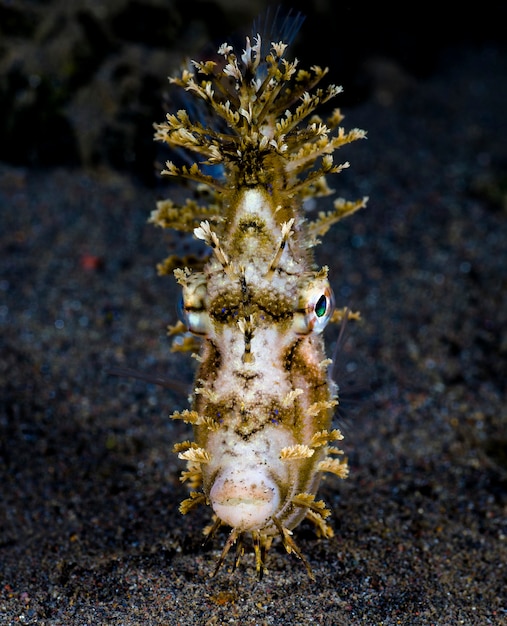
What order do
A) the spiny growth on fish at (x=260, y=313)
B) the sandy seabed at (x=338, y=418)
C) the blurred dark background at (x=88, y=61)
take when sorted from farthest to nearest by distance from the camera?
the blurred dark background at (x=88, y=61) → the sandy seabed at (x=338, y=418) → the spiny growth on fish at (x=260, y=313)

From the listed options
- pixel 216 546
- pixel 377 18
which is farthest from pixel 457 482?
pixel 377 18

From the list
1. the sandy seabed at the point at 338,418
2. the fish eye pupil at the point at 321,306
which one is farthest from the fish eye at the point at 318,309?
the sandy seabed at the point at 338,418

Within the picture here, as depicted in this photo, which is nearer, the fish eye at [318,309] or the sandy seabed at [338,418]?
the fish eye at [318,309]

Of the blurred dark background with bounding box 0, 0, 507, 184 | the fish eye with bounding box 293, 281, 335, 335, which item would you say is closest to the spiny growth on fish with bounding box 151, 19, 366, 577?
the fish eye with bounding box 293, 281, 335, 335

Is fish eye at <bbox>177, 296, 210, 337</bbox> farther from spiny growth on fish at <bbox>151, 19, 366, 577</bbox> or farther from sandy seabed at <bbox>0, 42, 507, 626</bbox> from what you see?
sandy seabed at <bbox>0, 42, 507, 626</bbox>

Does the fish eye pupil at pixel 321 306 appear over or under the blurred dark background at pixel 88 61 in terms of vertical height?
under

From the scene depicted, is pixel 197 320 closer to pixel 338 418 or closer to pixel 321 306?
pixel 321 306

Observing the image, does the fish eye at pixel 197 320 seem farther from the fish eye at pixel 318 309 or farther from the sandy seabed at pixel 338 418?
the sandy seabed at pixel 338 418
